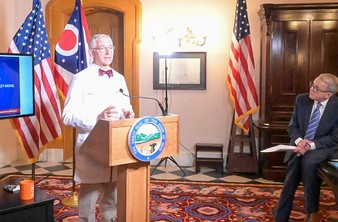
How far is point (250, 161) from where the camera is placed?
514cm

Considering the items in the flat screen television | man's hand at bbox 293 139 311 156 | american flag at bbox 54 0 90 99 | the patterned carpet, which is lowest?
the patterned carpet

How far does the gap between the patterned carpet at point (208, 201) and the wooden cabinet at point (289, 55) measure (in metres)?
0.72

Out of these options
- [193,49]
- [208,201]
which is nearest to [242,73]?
[193,49]

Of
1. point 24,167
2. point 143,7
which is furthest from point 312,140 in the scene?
point 24,167

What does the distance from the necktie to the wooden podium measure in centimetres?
143

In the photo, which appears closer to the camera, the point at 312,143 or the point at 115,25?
the point at 312,143

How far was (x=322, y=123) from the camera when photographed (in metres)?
3.13

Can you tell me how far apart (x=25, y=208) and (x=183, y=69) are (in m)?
3.35

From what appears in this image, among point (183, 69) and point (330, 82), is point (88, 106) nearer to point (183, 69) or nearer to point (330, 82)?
point (330, 82)

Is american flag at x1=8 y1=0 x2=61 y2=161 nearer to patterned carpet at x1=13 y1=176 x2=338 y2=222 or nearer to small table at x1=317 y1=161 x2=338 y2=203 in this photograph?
patterned carpet at x1=13 y1=176 x2=338 y2=222

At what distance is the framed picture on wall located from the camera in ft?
18.0

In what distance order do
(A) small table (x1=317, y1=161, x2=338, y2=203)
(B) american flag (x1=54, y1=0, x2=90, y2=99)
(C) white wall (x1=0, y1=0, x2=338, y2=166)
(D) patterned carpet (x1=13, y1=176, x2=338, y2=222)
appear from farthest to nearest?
(C) white wall (x1=0, y1=0, x2=338, y2=166) → (B) american flag (x1=54, y1=0, x2=90, y2=99) → (D) patterned carpet (x1=13, y1=176, x2=338, y2=222) → (A) small table (x1=317, y1=161, x2=338, y2=203)

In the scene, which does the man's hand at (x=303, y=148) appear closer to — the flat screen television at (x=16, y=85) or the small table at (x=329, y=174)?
the small table at (x=329, y=174)

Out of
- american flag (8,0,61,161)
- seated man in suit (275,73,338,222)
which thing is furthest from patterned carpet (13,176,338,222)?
american flag (8,0,61,161)
